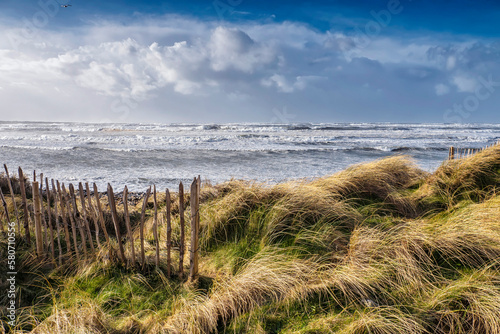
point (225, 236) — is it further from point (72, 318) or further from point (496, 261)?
point (496, 261)

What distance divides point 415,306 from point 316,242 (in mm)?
1280

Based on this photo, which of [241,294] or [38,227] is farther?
[38,227]

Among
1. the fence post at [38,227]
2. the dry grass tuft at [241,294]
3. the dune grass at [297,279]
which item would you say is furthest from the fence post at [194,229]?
the fence post at [38,227]

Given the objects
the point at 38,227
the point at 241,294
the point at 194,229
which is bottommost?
the point at 241,294

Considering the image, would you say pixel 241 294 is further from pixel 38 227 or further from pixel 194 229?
pixel 38 227

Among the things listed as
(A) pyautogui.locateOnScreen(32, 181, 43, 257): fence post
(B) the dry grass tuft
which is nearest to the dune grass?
(B) the dry grass tuft

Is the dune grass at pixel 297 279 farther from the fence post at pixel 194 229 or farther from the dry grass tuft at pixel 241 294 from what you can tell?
the fence post at pixel 194 229

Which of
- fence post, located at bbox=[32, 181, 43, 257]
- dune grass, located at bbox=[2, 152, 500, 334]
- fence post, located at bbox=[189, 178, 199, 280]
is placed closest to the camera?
dune grass, located at bbox=[2, 152, 500, 334]

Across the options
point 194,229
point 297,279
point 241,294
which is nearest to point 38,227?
point 194,229

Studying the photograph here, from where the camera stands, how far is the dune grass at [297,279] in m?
2.44

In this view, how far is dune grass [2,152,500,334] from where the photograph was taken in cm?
244

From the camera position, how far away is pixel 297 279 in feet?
A: 9.70

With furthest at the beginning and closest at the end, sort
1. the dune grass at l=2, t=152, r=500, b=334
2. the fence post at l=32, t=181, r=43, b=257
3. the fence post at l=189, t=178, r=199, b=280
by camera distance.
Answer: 1. the fence post at l=32, t=181, r=43, b=257
2. the fence post at l=189, t=178, r=199, b=280
3. the dune grass at l=2, t=152, r=500, b=334

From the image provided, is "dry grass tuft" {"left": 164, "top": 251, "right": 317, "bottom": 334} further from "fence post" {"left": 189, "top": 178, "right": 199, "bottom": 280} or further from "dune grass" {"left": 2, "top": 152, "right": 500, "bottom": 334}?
"fence post" {"left": 189, "top": 178, "right": 199, "bottom": 280}
